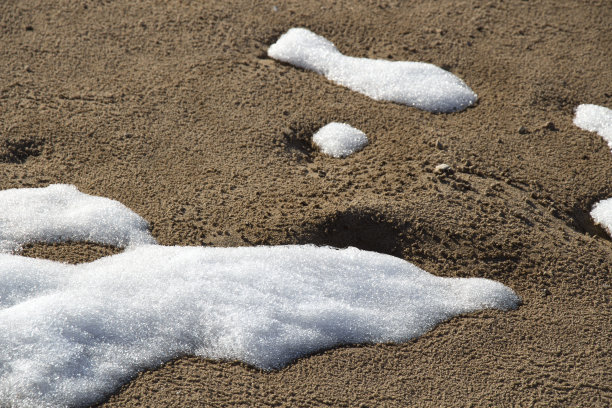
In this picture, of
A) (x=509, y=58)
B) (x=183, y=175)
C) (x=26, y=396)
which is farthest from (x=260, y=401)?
(x=509, y=58)

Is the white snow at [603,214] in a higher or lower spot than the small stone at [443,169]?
lower

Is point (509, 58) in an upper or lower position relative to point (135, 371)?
upper

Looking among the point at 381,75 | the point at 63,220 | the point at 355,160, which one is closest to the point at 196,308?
the point at 63,220

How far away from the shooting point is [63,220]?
3207 millimetres

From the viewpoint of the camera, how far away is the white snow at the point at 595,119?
400 cm

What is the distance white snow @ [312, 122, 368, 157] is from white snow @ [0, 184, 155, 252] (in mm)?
1164

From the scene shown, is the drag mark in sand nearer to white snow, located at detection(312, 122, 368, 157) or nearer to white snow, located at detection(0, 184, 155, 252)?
white snow, located at detection(0, 184, 155, 252)

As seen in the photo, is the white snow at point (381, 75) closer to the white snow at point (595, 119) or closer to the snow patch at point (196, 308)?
the white snow at point (595, 119)

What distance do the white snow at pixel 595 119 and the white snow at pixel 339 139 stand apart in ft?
4.77

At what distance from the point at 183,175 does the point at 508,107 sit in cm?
216

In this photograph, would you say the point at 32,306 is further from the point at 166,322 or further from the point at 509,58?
the point at 509,58

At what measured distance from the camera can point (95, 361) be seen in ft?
8.30

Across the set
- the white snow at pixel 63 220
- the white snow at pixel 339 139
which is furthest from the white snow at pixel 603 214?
the white snow at pixel 63 220

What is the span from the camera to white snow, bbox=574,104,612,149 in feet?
13.1
